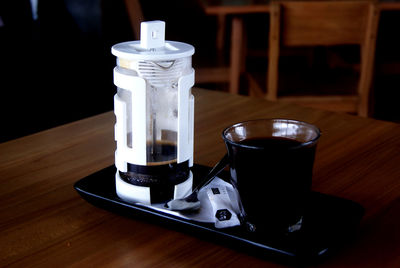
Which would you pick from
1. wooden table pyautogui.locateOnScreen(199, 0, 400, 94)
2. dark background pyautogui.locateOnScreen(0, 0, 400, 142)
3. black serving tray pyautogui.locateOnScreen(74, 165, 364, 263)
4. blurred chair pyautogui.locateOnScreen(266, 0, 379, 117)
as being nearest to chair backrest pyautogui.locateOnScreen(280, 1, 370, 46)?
blurred chair pyautogui.locateOnScreen(266, 0, 379, 117)

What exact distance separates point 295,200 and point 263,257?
0.23 feet

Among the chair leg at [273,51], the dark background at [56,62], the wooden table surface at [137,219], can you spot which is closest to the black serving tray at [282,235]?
the wooden table surface at [137,219]

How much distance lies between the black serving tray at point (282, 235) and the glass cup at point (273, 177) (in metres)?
0.02

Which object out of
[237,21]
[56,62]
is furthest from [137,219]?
[237,21]

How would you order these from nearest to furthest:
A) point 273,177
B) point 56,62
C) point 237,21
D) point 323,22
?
point 273,177 < point 323,22 < point 56,62 < point 237,21

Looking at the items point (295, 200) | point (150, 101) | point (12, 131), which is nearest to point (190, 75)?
point (150, 101)

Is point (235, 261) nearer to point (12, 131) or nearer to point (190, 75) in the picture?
point (190, 75)

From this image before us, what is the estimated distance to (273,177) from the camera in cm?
54

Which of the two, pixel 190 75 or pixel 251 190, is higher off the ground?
pixel 190 75

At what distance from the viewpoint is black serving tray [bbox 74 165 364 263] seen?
1.73 feet

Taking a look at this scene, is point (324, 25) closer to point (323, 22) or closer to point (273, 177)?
point (323, 22)

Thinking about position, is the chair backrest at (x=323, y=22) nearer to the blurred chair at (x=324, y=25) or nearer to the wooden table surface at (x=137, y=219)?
the blurred chair at (x=324, y=25)

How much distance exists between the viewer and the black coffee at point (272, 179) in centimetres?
53

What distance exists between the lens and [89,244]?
569 millimetres
